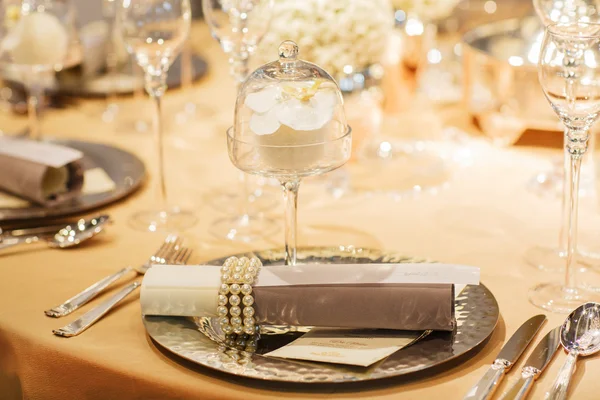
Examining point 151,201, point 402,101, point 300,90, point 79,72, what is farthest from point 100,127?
point 300,90

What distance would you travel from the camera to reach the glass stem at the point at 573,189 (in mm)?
1192

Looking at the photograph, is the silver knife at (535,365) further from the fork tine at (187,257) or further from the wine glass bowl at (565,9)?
the wine glass bowl at (565,9)

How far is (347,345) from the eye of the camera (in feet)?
3.38

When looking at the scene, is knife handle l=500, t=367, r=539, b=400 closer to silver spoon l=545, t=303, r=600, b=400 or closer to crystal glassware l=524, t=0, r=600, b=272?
silver spoon l=545, t=303, r=600, b=400

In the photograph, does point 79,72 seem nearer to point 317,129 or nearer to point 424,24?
point 424,24

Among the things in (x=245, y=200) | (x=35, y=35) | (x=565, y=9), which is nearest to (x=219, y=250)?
(x=245, y=200)

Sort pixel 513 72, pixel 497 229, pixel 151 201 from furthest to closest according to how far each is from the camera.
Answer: pixel 513 72 < pixel 151 201 < pixel 497 229

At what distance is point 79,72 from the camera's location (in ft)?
8.06

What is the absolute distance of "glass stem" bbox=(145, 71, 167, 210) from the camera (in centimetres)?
157

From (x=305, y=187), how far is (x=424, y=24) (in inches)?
27.5

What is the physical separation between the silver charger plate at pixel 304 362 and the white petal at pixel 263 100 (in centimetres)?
29

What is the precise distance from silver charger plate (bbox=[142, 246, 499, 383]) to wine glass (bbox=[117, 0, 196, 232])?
49cm

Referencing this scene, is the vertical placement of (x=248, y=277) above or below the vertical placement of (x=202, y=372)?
above

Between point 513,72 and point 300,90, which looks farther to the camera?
point 513,72
